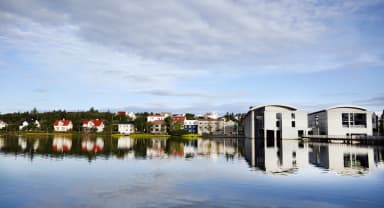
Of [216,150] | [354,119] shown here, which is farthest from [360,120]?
[216,150]

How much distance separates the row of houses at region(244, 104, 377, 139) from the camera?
62562 mm

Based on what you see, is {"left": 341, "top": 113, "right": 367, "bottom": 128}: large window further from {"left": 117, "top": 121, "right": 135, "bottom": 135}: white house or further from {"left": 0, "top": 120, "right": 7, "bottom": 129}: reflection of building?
{"left": 0, "top": 120, "right": 7, "bottom": 129}: reflection of building

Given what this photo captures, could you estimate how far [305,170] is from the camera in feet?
68.9

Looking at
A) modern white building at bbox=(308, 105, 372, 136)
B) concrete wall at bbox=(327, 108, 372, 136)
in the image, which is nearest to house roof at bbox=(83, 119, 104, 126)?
modern white building at bbox=(308, 105, 372, 136)

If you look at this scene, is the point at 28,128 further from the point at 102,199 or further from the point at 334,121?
the point at 102,199

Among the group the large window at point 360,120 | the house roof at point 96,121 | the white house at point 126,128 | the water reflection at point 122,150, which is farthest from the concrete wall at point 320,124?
the house roof at point 96,121

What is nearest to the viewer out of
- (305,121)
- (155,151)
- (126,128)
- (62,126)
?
(155,151)

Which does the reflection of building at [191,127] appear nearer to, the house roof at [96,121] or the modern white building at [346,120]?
the house roof at [96,121]

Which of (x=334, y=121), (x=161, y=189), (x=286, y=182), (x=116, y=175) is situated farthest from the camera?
(x=334, y=121)

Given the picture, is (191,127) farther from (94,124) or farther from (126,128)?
(94,124)

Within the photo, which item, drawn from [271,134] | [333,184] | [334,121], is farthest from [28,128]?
[333,184]

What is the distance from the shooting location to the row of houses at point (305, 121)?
62.6 metres

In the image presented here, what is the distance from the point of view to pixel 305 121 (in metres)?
66.4

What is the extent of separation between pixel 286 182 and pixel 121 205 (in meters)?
8.83
